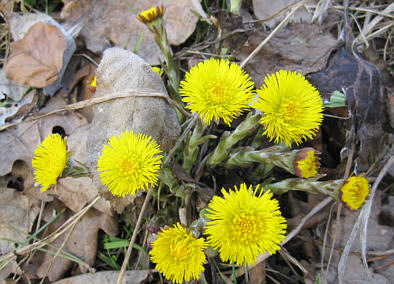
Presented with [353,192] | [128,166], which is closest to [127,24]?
[128,166]

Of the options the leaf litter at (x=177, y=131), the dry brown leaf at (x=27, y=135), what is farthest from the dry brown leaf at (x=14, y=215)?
the dry brown leaf at (x=27, y=135)

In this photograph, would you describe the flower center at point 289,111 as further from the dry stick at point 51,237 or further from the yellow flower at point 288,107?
the dry stick at point 51,237

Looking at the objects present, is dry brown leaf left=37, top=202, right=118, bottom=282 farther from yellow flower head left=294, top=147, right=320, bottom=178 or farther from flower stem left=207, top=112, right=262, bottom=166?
yellow flower head left=294, top=147, right=320, bottom=178

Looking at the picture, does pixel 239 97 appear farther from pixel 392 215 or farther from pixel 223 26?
pixel 392 215

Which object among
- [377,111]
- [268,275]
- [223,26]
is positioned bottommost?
[268,275]

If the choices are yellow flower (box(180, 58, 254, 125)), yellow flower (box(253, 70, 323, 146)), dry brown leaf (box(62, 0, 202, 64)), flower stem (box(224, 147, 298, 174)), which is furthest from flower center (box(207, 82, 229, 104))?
dry brown leaf (box(62, 0, 202, 64))

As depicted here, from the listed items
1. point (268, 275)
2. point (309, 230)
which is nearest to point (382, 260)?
point (309, 230)
